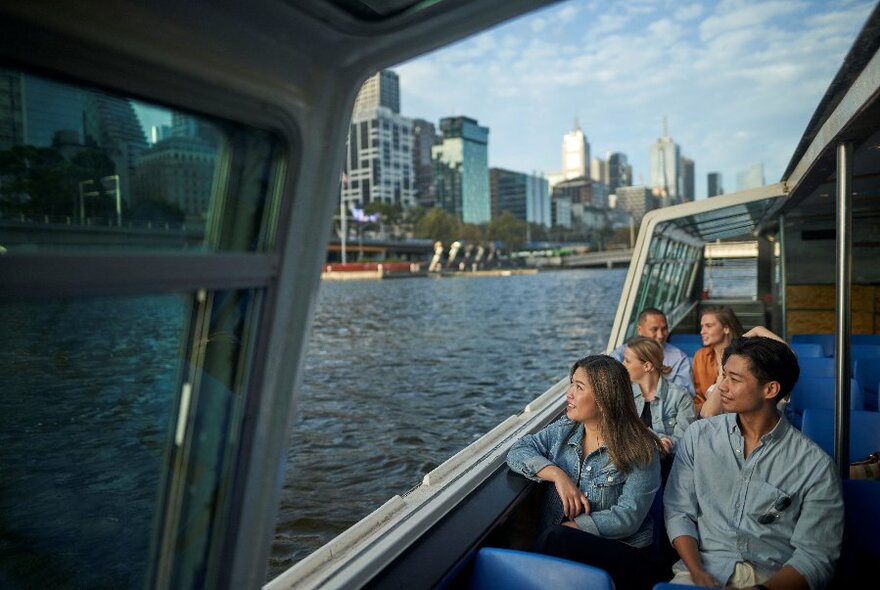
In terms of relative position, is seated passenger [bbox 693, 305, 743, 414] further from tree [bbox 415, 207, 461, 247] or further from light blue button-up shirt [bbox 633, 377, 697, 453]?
tree [bbox 415, 207, 461, 247]

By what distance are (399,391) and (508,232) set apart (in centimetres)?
9622

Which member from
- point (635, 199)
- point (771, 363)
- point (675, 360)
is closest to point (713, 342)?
point (675, 360)

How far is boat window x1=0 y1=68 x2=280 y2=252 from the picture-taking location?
1097 mm

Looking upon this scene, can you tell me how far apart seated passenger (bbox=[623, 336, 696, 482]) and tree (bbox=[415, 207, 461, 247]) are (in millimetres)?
97823

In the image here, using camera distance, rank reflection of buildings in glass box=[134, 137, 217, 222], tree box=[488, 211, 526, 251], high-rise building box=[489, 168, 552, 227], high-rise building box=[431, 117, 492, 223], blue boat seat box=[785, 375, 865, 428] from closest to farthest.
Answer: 1. reflection of buildings in glass box=[134, 137, 217, 222]
2. blue boat seat box=[785, 375, 865, 428]
3. tree box=[488, 211, 526, 251]
4. high-rise building box=[431, 117, 492, 223]
5. high-rise building box=[489, 168, 552, 227]

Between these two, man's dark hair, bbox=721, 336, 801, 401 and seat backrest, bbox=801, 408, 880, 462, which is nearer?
man's dark hair, bbox=721, 336, 801, 401

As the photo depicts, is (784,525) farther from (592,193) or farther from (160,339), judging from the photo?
(592,193)

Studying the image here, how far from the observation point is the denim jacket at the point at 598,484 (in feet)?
8.13

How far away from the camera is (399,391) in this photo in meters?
17.6

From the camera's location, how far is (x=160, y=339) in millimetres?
1477

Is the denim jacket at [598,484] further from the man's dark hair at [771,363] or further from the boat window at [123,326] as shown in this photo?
the boat window at [123,326]

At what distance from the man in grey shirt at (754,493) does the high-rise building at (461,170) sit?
137631mm

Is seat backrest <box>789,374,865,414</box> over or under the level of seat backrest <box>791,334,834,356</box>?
under

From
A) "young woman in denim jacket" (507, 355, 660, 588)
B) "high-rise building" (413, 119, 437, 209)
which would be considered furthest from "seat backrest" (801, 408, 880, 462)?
"high-rise building" (413, 119, 437, 209)
